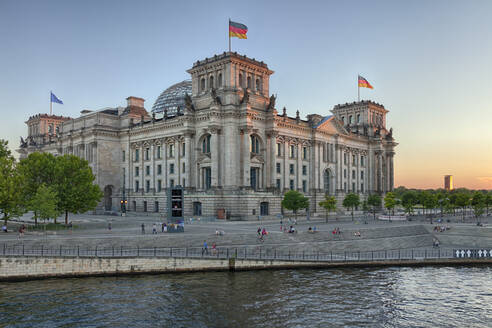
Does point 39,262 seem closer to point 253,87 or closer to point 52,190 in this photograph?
point 52,190

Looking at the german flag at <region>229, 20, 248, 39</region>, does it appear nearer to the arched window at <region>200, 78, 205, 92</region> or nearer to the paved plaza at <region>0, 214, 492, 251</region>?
the arched window at <region>200, 78, 205, 92</region>

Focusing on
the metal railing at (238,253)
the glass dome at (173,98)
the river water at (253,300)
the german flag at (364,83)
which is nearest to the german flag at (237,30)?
the german flag at (364,83)

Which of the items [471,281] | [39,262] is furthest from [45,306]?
[471,281]

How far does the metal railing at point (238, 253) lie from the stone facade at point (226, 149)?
27.3 metres

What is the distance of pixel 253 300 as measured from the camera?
1303 inches

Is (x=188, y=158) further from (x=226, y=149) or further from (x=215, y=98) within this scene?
(x=215, y=98)

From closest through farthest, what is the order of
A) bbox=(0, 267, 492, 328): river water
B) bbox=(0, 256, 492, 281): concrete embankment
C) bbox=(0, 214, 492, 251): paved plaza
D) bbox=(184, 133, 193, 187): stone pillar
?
bbox=(0, 267, 492, 328): river water < bbox=(0, 256, 492, 281): concrete embankment < bbox=(0, 214, 492, 251): paved plaza < bbox=(184, 133, 193, 187): stone pillar

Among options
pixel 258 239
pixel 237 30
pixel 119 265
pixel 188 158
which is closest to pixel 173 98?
pixel 188 158

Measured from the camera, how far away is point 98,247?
1753 inches

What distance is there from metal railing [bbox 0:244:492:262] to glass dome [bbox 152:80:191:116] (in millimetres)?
74769

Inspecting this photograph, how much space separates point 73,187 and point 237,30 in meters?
37.8

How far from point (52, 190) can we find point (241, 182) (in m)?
32.8

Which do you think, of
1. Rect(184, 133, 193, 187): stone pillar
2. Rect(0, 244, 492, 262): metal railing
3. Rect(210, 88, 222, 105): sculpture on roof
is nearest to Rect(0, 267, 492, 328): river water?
Rect(0, 244, 492, 262): metal railing

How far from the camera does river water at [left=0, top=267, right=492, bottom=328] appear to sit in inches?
1126
